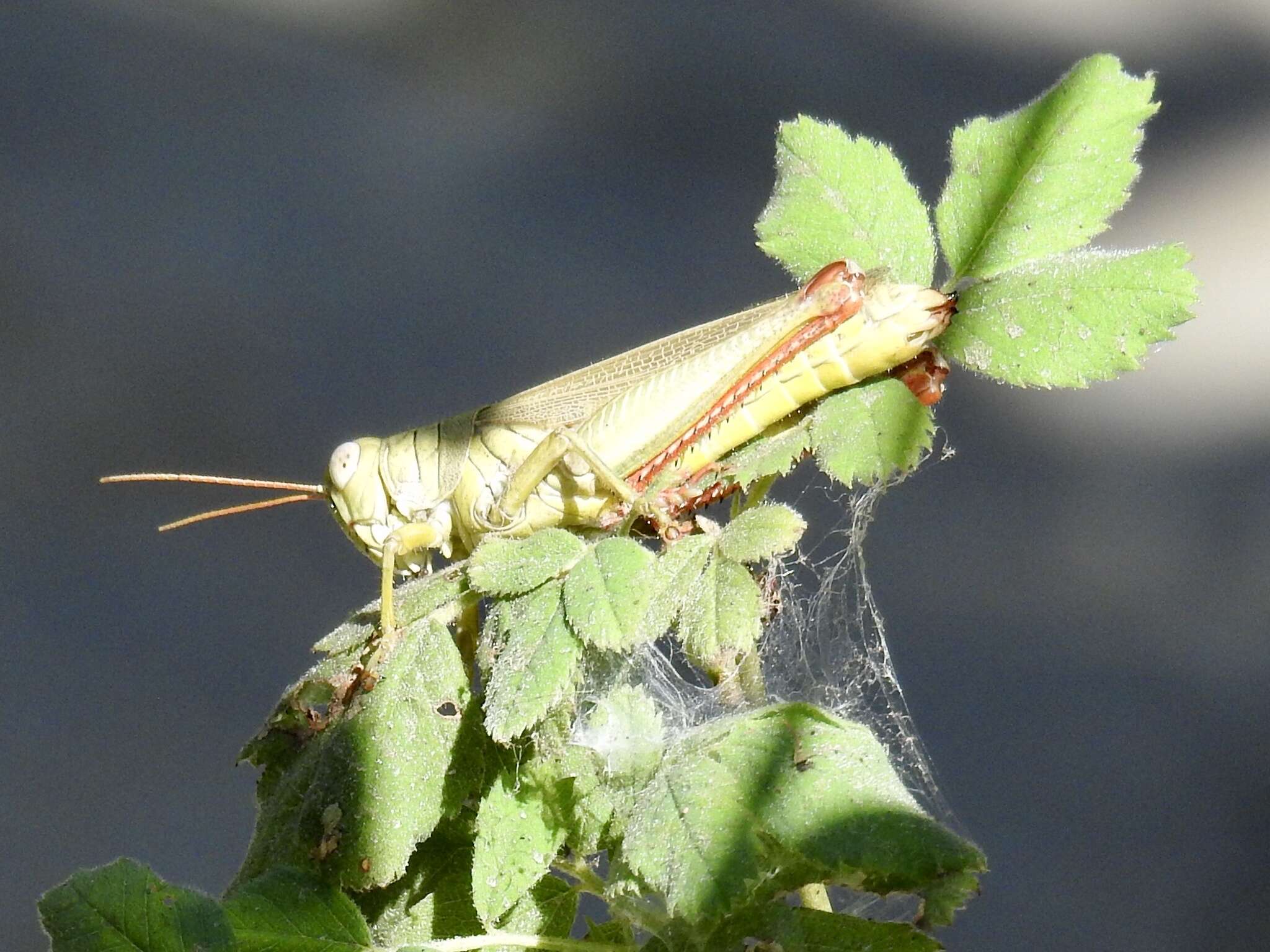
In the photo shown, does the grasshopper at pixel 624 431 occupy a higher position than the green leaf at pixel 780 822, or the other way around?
the grasshopper at pixel 624 431

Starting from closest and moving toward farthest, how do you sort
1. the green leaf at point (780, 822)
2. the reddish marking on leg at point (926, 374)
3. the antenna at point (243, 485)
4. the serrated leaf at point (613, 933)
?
1. the green leaf at point (780, 822)
2. the serrated leaf at point (613, 933)
3. the reddish marking on leg at point (926, 374)
4. the antenna at point (243, 485)

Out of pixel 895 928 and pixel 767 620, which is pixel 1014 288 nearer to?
pixel 767 620

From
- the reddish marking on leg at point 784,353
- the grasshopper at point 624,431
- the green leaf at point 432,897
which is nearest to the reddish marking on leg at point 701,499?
the grasshopper at point 624,431

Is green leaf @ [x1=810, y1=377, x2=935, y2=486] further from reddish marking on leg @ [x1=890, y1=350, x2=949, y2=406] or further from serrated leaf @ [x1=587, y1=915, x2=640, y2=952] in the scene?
serrated leaf @ [x1=587, y1=915, x2=640, y2=952]

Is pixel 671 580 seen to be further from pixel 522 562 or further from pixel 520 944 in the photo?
pixel 520 944

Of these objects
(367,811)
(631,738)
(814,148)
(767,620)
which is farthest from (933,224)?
(367,811)

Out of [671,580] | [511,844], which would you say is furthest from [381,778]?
[671,580]

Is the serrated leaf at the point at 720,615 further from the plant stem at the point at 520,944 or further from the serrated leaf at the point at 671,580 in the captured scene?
the plant stem at the point at 520,944
